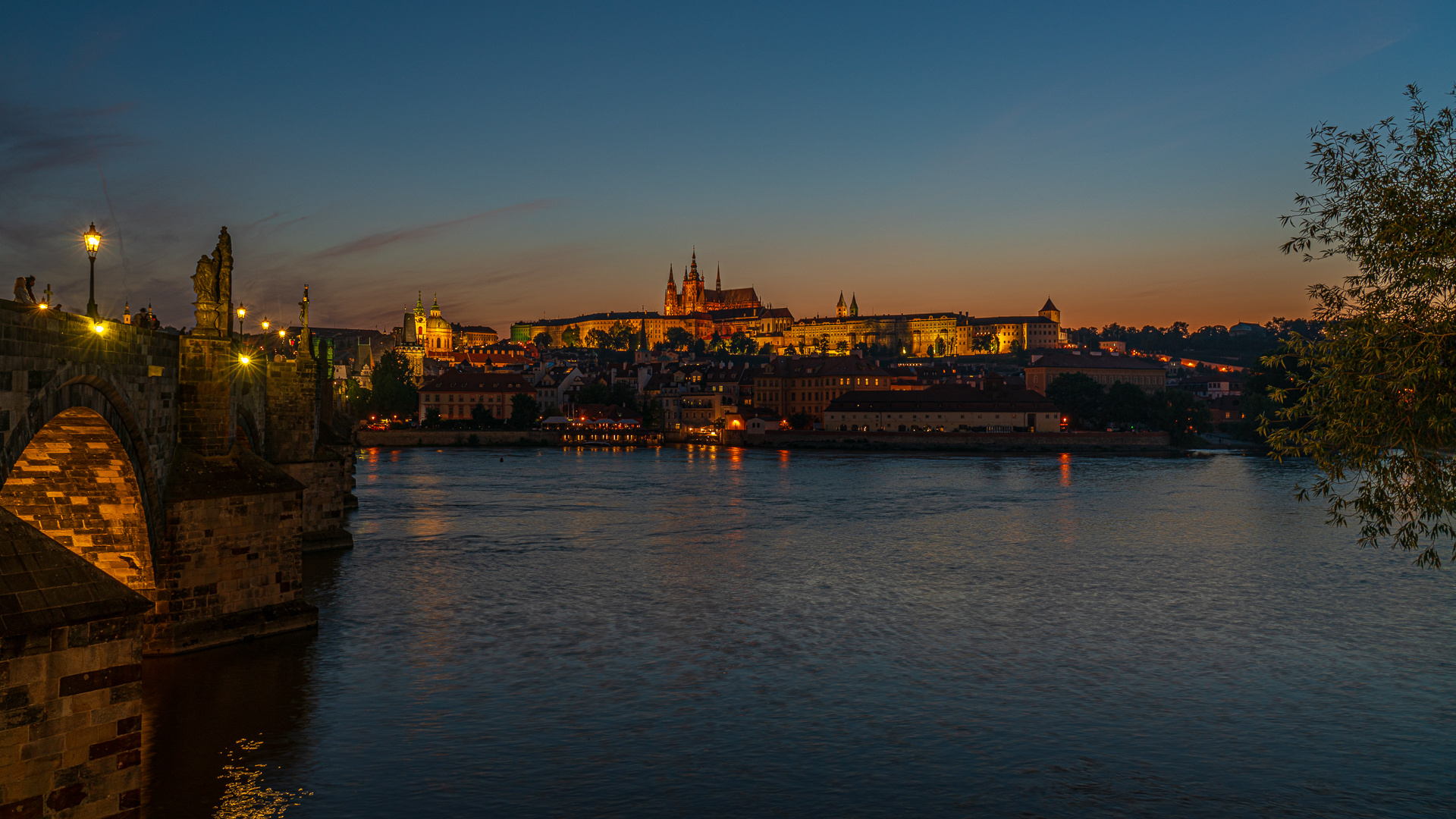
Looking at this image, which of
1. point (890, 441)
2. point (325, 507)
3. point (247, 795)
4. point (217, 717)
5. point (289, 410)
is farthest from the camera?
point (890, 441)

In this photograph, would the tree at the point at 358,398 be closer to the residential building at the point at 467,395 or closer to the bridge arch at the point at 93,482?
the residential building at the point at 467,395

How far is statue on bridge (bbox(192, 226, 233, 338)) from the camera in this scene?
52.9 feet

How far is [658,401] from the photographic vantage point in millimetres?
114000

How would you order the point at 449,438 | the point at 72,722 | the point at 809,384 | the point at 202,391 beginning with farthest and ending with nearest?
the point at 809,384
the point at 449,438
the point at 202,391
the point at 72,722

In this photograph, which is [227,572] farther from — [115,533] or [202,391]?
[202,391]

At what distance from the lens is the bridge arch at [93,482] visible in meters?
12.1

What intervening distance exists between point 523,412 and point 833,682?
90.2 metres

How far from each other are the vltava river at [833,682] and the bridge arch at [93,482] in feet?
5.94

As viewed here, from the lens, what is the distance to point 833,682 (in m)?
16.5

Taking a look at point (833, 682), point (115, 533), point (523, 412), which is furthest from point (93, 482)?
point (523, 412)

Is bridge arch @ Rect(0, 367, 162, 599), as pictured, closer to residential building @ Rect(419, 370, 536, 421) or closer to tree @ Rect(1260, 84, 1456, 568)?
tree @ Rect(1260, 84, 1456, 568)

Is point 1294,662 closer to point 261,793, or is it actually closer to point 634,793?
point 634,793

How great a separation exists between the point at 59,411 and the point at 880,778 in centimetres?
940

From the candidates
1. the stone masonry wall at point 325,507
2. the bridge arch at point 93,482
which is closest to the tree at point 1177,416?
the stone masonry wall at point 325,507
